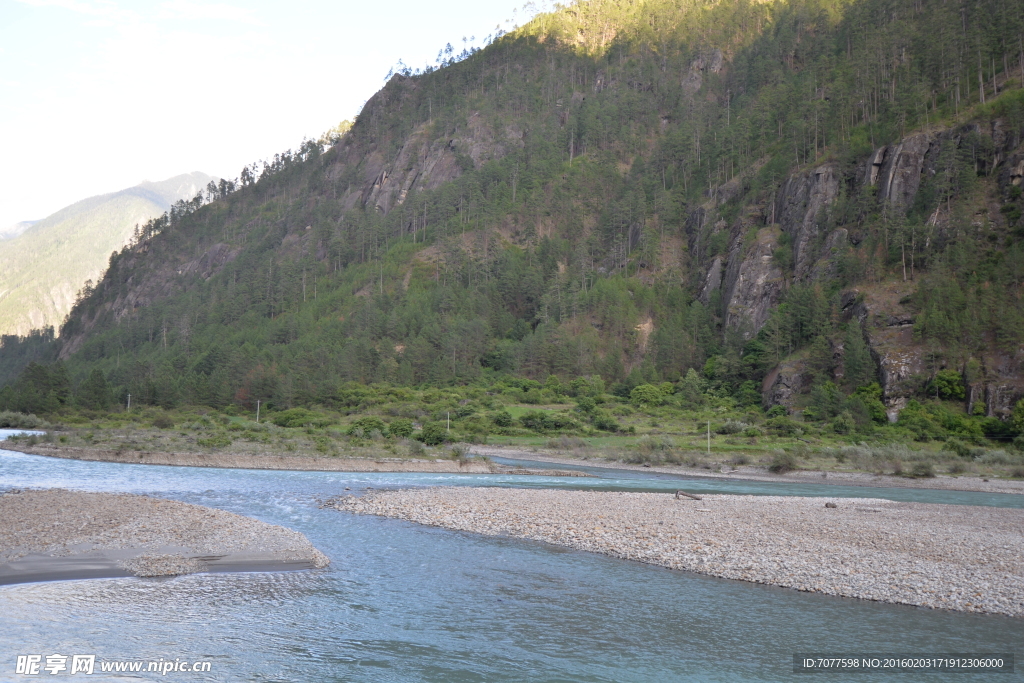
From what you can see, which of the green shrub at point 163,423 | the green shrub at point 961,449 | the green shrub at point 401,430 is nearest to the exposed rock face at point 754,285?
the green shrub at point 961,449

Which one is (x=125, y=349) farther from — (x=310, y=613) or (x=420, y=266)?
(x=310, y=613)

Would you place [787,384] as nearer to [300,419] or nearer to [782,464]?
[782,464]

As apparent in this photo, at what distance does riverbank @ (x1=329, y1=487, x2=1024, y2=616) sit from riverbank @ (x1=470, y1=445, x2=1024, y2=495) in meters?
14.2

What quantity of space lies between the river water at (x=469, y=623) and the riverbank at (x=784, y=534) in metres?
1.54

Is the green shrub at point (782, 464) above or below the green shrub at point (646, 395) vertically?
below

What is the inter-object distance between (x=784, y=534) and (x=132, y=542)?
25409 mm

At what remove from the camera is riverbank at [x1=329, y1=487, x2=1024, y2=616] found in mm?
21891

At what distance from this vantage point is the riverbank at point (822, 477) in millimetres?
51594

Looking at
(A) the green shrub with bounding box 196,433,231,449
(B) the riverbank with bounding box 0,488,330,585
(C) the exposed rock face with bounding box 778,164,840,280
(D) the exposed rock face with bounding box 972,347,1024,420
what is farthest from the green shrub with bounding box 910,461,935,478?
(A) the green shrub with bounding box 196,433,231,449

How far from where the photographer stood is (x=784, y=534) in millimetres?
28875

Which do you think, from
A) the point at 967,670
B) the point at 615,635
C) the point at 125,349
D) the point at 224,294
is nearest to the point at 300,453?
the point at 615,635

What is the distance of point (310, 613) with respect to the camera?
59.4 ft

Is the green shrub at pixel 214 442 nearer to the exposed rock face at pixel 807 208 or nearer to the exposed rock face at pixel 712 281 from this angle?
the exposed rock face at pixel 807 208

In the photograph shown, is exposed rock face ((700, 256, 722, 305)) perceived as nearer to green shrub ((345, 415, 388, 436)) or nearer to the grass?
the grass
